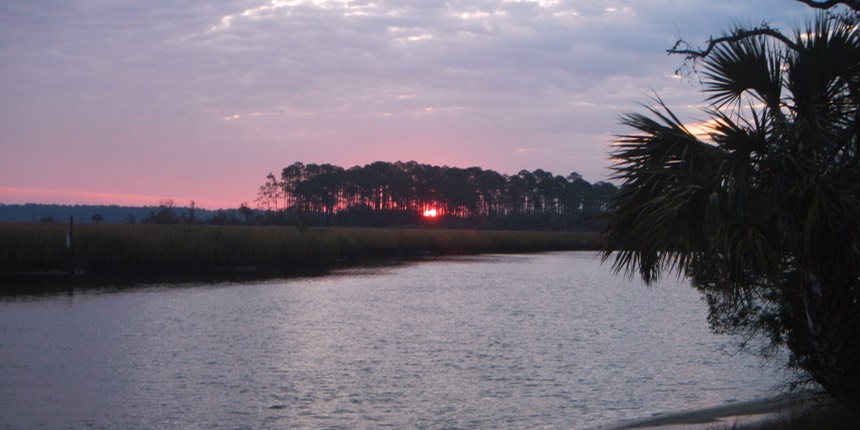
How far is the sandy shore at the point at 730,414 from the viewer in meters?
9.70

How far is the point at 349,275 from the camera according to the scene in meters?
37.7

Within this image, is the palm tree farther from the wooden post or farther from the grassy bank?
the wooden post

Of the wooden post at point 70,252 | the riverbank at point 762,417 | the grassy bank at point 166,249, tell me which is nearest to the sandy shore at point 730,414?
the riverbank at point 762,417

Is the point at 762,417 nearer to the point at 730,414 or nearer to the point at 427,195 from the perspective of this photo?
the point at 730,414

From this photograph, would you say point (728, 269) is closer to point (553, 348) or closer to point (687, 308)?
point (553, 348)

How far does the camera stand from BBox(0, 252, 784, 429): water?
38.4 ft

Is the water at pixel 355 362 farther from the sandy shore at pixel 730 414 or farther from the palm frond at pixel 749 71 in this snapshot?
the palm frond at pixel 749 71

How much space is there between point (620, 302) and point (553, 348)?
1050 cm

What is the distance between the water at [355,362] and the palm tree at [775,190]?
3.78 m

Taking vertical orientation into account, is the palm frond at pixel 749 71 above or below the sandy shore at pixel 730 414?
above

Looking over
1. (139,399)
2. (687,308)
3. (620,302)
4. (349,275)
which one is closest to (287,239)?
(349,275)

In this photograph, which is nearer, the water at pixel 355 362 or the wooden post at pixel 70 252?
the water at pixel 355 362

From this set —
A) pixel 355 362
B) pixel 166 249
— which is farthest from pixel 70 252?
pixel 355 362

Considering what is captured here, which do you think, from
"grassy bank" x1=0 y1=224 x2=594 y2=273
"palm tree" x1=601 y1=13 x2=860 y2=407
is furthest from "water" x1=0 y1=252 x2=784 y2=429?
"grassy bank" x1=0 y1=224 x2=594 y2=273
